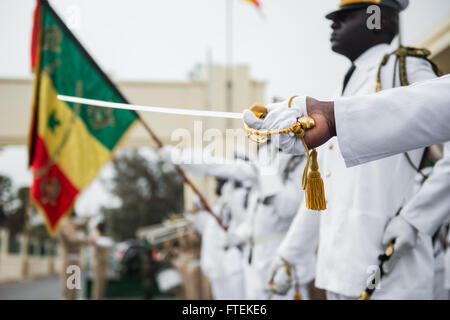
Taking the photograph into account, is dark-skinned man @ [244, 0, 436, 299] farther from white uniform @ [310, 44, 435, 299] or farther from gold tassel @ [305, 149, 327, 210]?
gold tassel @ [305, 149, 327, 210]

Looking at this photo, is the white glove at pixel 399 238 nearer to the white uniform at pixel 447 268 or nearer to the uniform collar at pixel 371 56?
the uniform collar at pixel 371 56

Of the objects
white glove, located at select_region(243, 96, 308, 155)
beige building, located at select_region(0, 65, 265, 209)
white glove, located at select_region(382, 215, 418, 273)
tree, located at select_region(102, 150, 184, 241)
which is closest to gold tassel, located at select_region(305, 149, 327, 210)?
white glove, located at select_region(243, 96, 308, 155)

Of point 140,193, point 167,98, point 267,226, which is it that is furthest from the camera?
point 140,193

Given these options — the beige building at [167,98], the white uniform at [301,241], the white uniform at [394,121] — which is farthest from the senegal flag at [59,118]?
the beige building at [167,98]

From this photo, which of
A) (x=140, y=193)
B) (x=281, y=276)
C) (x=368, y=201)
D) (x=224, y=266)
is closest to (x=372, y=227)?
(x=368, y=201)

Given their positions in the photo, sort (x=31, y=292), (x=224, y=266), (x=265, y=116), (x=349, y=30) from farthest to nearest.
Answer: (x=31, y=292) → (x=224, y=266) → (x=349, y=30) → (x=265, y=116)

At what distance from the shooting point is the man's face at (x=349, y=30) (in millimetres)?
2168

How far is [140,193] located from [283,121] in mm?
28328

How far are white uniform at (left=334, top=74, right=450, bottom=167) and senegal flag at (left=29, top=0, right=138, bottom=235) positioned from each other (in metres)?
2.76

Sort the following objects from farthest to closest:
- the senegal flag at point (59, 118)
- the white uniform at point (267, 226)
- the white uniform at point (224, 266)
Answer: the white uniform at point (224, 266), the senegal flag at point (59, 118), the white uniform at point (267, 226)

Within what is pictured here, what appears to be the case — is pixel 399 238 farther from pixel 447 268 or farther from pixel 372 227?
pixel 447 268

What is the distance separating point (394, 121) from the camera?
1257 millimetres

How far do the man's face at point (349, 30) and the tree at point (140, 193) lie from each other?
2451 cm
